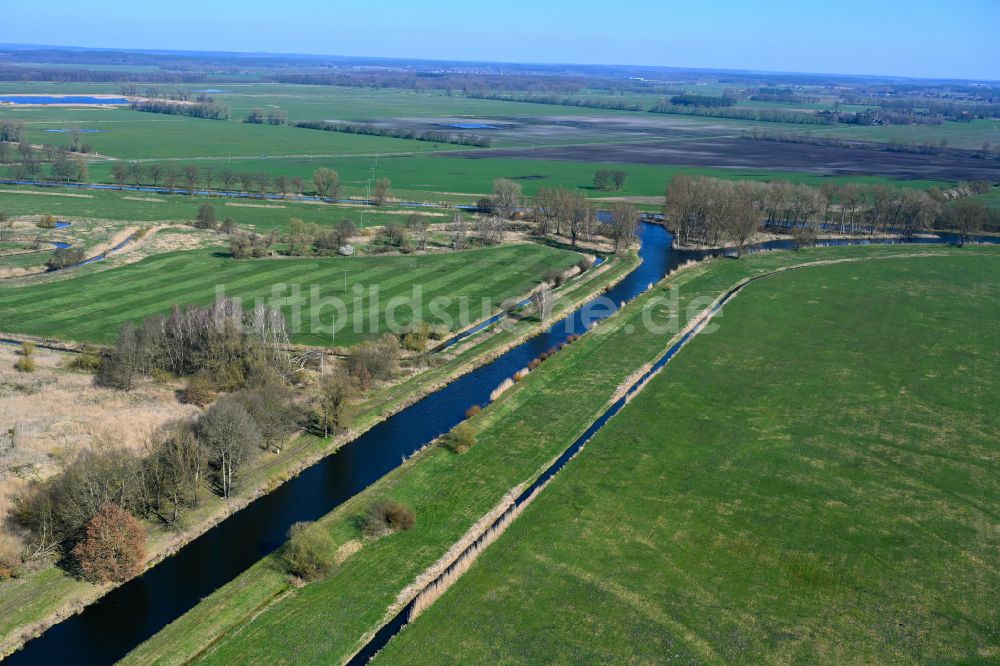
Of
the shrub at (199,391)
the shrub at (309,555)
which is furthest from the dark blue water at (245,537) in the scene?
the shrub at (199,391)

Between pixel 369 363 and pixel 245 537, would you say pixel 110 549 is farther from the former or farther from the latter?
pixel 369 363

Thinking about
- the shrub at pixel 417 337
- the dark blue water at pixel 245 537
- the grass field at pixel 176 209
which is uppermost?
the grass field at pixel 176 209

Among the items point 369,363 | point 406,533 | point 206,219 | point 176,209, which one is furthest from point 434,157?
point 406,533

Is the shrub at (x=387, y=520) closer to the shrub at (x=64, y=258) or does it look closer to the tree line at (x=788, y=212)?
the shrub at (x=64, y=258)

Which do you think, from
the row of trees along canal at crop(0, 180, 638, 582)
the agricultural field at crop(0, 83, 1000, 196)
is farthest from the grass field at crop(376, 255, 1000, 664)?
the agricultural field at crop(0, 83, 1000, 196)

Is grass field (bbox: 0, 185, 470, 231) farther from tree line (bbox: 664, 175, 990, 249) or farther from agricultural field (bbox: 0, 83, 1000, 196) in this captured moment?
tree line (bbox: 664, 175, 990, 249)

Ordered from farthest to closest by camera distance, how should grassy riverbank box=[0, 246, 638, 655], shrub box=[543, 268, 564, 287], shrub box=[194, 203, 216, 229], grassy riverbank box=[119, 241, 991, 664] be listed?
shrub box=[194, 203, 216, 229] → shrub box=[543, 268, 564, 287] → grassy riverbank box=[0, 246, 638, 655] → grassy riverbank box=[119, 241, 991, 664]
